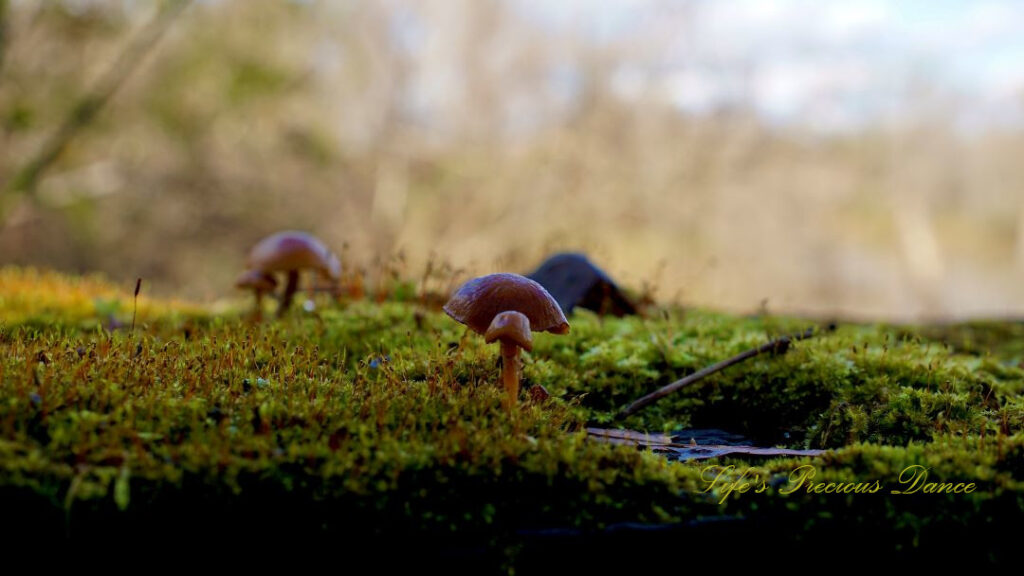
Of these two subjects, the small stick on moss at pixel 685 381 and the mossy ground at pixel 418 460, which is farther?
the small stick on moss at pixel 685 381

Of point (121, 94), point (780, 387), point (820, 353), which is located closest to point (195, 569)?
point (780, 387)

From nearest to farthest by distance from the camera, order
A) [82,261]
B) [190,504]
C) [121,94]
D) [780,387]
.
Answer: [190,504] < [780,387] < [121,94] < [82,261]

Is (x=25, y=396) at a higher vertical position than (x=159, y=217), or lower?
lower

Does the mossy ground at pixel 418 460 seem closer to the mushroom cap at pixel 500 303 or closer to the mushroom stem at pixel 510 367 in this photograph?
the mushroom stem at pixel 510 367

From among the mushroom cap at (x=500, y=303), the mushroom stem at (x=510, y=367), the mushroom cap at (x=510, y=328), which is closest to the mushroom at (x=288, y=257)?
the mushroom cap at (x=500, y=303)

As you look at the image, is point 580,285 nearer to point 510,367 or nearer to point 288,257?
point 288,257

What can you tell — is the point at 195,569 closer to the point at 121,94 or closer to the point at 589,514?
the point at 589,514
